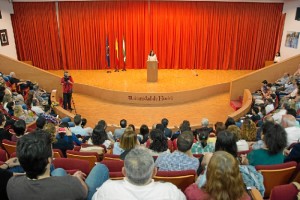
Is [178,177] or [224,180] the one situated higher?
[224,180]

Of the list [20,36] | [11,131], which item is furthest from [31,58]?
[11,131]

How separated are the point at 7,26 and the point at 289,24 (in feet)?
40.5

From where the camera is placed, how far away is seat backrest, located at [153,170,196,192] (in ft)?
8.49

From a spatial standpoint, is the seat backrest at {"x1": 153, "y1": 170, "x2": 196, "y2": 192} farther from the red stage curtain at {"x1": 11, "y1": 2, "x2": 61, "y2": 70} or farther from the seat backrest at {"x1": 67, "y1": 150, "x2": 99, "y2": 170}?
the red stage curtain at {"x1": 11, "y1": 2, "x2": 61, "y2": 70}

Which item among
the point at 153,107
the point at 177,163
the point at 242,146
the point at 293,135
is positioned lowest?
the point at 153,107

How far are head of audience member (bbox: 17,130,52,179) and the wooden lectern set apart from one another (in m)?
9.43

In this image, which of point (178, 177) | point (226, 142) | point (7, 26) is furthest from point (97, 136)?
point (7, 26)

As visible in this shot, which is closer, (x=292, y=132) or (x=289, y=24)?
(x=292, y=132)

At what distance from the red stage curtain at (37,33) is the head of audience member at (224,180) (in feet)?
42.9

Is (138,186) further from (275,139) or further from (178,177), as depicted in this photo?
(275,139)

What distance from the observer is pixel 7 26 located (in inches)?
495

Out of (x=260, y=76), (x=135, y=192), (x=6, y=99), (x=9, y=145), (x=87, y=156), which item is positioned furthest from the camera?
(x=260, y=76)

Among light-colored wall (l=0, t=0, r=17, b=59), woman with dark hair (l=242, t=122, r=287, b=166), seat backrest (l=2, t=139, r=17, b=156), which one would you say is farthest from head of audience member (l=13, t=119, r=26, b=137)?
light-colored wall (l=0, t=0, r=17, b=59)

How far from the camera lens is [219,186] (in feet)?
5.77
